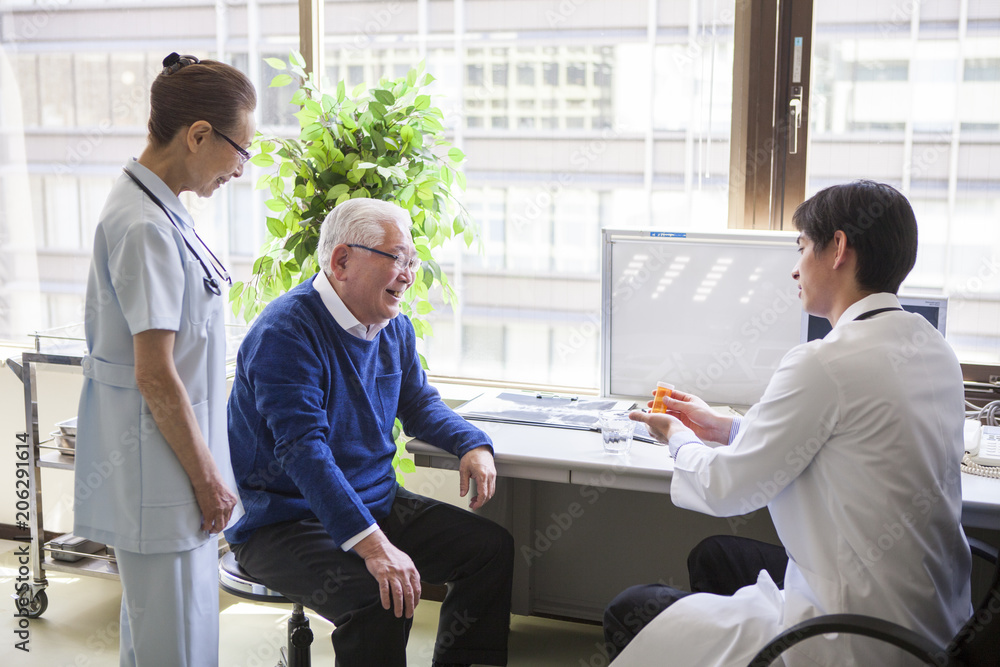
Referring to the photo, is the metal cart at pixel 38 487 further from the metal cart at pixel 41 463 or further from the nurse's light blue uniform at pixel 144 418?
the nurse's light blue uniform at pixel 144 418

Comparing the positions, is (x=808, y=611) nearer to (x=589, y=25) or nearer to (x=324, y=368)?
(x=324, y=368)

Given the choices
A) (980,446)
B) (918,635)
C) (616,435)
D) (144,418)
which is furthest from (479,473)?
(980,446)

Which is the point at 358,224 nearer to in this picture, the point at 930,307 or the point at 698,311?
the point at 698,311

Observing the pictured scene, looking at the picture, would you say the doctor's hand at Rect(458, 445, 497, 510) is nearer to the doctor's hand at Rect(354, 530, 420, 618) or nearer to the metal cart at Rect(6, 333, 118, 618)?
the doctor's hand at Rect(354, 530, 420, 618)

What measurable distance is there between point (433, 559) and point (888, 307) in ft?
3.74

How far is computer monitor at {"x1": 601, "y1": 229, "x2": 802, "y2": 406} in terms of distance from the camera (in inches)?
96.7

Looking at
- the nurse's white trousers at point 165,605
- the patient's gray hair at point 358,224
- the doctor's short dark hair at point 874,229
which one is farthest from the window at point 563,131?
the nurse's white trousers at point 165,605

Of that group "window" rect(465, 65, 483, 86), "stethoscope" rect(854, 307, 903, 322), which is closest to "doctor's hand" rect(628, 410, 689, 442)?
"stethoscope" rect(854, 307, 903, 322)

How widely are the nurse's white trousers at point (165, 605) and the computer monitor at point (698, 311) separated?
1.33 metres

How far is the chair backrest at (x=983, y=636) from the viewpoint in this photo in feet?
4.44

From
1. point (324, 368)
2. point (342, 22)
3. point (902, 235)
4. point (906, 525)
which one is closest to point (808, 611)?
point (906, 525)

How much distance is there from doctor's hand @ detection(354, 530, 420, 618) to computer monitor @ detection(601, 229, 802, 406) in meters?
1.03

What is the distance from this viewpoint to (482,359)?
3037mm

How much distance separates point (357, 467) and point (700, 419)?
2.60ft
